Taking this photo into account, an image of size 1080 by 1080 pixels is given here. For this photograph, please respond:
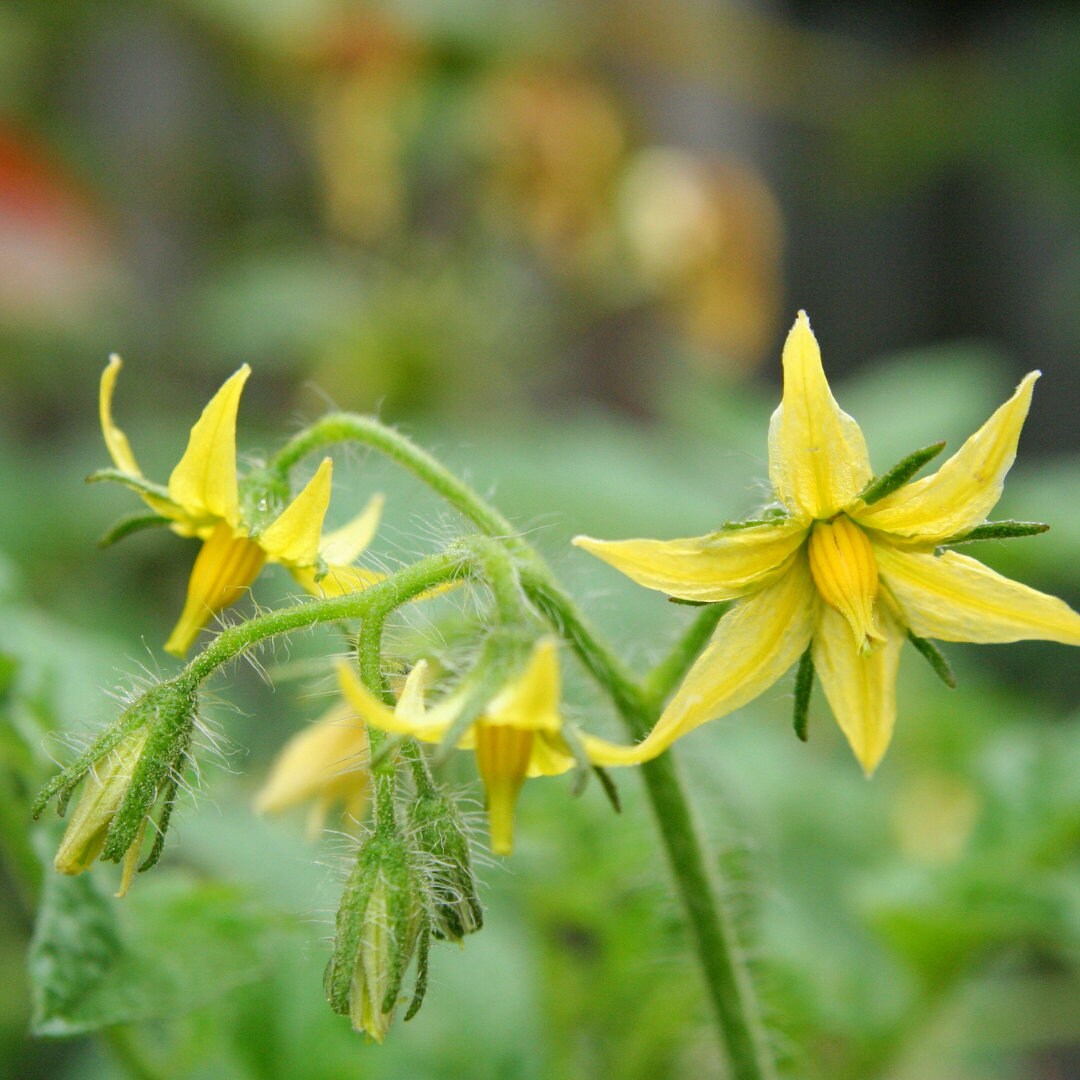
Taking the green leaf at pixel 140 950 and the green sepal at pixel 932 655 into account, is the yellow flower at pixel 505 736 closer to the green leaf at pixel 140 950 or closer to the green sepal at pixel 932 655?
the green sepal at pixel 932 655

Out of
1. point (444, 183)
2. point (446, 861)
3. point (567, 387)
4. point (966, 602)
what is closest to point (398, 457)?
point (446, 861)

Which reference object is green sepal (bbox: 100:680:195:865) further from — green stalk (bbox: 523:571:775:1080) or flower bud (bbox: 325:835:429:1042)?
green stalk (bbox: 523:571:775:1080)

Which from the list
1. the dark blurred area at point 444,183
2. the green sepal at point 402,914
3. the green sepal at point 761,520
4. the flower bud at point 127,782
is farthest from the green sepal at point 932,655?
the dark blurred area at point 444,183

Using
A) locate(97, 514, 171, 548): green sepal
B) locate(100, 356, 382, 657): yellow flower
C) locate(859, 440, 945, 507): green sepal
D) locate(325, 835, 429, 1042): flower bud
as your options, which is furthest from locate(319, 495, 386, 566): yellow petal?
locate(859, 440, 945, 507): green sepal

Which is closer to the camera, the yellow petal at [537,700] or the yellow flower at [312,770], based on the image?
the yellow petal at [537,700]

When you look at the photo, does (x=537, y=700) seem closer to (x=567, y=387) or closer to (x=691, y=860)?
(x=691, y=860)

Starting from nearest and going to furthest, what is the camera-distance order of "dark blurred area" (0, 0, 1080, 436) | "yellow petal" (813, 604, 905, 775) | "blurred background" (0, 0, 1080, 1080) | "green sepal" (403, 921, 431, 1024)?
"green sepal" (403, 921, 431, 1024) < "yellow petal" (813, 604, 905, 775) < "blurred background" (0, 0, 1080, 1080) < "dark blurred area" (0, 0, 1080, 436)

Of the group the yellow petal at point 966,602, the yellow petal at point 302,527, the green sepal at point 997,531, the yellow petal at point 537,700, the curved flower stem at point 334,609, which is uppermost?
the green sepal at point 997,531
